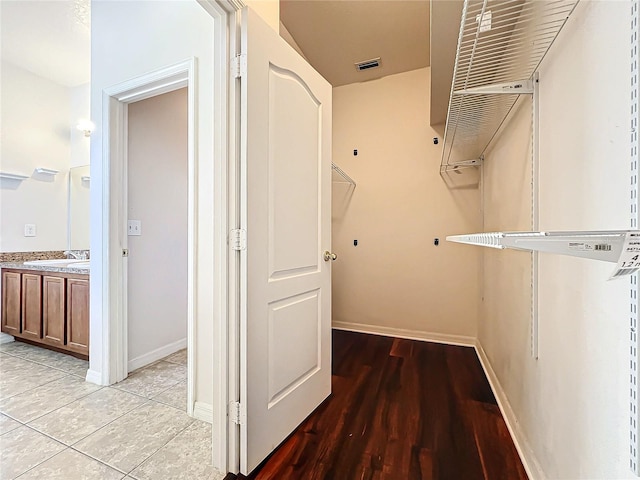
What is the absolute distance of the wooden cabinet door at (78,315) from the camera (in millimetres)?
2441

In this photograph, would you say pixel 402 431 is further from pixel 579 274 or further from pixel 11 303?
pixel 11 303

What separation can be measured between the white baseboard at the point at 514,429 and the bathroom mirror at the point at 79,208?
13.7 ft

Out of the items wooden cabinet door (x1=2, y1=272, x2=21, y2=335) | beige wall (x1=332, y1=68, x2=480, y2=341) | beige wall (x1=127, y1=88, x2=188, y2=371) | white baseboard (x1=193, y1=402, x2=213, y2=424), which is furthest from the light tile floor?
beige wall (x1=332, y1=68, x2=480, y2=341)

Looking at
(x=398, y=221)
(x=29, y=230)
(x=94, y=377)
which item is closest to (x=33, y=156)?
(x=29, y=230)

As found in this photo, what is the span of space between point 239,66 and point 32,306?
3.06 meters

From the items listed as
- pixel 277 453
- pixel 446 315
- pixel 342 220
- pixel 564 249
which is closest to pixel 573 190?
pixel 564 249

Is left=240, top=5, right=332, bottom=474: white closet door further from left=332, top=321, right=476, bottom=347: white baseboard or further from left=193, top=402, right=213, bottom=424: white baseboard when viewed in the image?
left=332, top=321, right=476, bottom=347: white baseboard

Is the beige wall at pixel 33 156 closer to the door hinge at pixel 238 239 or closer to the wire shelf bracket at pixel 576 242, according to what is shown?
the door hinge at pixel 238 239

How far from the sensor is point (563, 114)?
3.45ft

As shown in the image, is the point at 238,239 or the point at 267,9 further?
the point at 267,9

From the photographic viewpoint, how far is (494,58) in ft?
4.88

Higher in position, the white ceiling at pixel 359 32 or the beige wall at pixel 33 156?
the white ceiling at pixel 359 32

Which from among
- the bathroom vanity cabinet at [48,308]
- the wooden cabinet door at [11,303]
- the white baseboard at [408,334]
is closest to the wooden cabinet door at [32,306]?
the bathroom vanity cabinet at [48,308]

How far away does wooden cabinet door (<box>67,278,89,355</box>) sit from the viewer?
2441 millimetres
